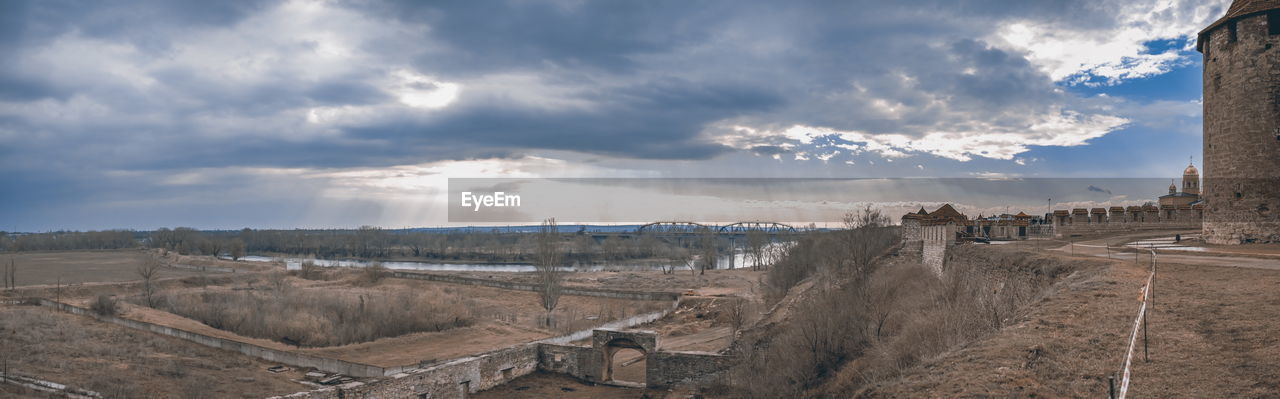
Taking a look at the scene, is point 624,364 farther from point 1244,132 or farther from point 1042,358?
point 1042,358

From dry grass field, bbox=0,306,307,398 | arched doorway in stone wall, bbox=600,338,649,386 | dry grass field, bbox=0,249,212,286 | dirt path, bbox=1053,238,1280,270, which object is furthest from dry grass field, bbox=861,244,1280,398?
dry grass field, bbox=0,249,212,286

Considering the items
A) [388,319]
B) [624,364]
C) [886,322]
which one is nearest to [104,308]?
[388,319]

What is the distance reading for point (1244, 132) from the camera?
738 inches

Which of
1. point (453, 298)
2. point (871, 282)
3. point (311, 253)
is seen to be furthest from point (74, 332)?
point (311, 253)

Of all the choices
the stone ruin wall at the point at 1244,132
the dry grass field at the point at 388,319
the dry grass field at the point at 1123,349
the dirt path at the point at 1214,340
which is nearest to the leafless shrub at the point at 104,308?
the dry grass field at the point at 388,319

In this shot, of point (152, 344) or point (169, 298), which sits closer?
point (152, 344)

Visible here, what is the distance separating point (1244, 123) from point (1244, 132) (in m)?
0.26

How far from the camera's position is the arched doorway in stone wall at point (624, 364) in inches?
1136

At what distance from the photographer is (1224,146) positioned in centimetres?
1950

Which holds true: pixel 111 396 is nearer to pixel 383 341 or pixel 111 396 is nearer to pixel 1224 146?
pixel 383 341

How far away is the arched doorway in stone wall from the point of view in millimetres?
28864

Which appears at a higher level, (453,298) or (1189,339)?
(1189,339)

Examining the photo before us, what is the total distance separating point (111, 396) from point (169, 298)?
33.7 metres

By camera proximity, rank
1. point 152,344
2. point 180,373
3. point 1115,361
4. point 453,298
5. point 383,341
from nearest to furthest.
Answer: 1. point 1115,361
2. point 180,373
3. point 152,344
4. point 383,341
5. point 453,298
